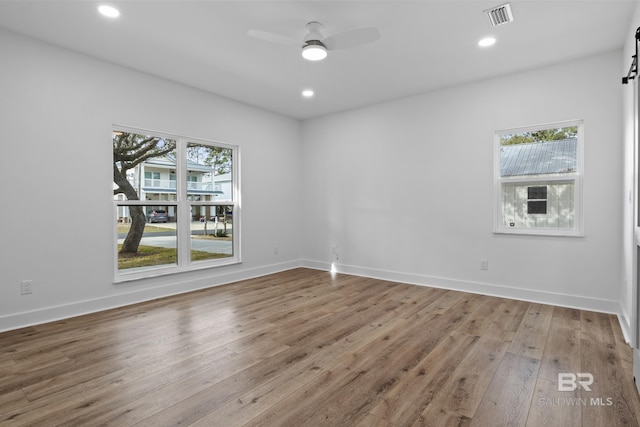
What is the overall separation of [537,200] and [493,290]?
1.24 metres

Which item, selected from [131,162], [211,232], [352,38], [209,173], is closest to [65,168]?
[131,162]

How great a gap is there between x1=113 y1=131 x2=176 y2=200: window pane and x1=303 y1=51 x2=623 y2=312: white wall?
255 cm

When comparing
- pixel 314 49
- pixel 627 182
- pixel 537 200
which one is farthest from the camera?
pixel 537 200

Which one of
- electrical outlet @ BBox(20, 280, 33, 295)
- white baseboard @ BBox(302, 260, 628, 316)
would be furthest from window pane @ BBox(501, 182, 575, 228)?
electrical outlet @ BBox(20, 280, 33, 295)

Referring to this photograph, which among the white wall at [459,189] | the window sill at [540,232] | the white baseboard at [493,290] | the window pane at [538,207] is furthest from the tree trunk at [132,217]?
the window pane at [538,207]

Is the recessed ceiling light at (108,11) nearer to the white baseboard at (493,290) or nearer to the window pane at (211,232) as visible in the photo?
the window pane at (211,232)

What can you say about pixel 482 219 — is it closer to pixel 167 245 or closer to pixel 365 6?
pixel 365 6

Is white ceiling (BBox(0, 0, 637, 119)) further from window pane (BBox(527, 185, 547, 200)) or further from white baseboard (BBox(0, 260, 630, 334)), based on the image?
white baseboard (BBox(0, 260, 630, 334))

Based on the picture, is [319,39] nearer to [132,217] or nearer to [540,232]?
[132,217]

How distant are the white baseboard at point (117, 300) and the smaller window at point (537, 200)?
157 inches

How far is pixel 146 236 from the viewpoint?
426 centimetres

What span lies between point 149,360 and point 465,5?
3780 millimetres

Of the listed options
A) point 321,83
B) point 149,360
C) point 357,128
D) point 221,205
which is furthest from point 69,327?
point 357,128

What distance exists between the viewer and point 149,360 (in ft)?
8.19
